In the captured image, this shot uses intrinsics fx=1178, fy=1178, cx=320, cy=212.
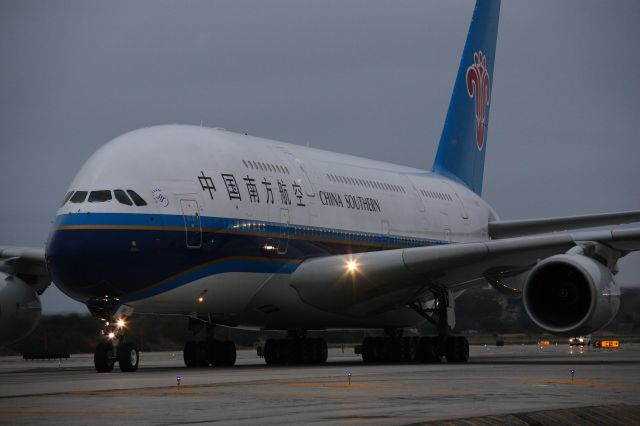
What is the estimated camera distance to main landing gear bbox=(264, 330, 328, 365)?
24891mm

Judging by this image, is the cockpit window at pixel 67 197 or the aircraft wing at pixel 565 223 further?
the aircraft wing at pixel 565 223

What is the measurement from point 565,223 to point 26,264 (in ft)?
39.6

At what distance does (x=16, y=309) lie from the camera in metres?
22.3

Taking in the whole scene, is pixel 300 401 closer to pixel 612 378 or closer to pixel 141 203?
pixel 612 378

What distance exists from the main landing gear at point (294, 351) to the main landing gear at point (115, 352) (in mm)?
5703

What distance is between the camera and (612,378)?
1619 cm

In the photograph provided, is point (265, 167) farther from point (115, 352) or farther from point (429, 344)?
point (429, 344)

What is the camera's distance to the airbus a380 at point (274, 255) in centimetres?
1969

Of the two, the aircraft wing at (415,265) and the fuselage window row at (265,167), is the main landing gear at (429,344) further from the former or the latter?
the fuselage window row at (265,167)

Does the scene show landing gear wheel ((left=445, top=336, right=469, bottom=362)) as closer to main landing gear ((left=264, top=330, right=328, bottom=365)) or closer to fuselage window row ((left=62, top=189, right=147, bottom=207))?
main landing gear ((left=264, top=330, right=328, bottom=365))

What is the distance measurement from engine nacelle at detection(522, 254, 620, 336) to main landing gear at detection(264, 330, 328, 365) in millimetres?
5389

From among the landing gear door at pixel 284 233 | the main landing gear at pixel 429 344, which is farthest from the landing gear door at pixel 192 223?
the main landing gear at pixel 429 344

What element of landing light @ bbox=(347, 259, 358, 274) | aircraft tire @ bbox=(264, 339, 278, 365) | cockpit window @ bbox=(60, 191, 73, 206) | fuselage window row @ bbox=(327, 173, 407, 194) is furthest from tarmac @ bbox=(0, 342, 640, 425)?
fuselage window row @ bbox=(327, 173, 407, 194)

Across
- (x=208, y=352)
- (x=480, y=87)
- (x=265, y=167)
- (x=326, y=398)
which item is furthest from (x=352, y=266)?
(x=480, y=87)
